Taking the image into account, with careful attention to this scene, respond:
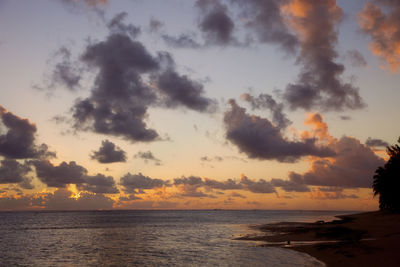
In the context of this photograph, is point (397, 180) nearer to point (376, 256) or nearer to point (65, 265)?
point (376, 256)

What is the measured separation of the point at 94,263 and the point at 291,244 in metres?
32.1

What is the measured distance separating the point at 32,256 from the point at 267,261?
124 ft

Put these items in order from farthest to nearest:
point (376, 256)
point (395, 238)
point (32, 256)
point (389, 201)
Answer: point (389, 201), point (32, 256), point (395, 238), point (376, 256)

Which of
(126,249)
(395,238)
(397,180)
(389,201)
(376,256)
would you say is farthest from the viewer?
(389,201)

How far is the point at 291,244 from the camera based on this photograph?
57.3m

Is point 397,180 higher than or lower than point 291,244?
higher

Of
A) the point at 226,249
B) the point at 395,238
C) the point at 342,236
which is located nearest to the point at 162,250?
the point at 226,249

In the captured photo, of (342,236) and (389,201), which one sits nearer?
(342,236)

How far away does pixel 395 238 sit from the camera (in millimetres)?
48844

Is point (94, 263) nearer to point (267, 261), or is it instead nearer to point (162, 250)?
point (162, 250)

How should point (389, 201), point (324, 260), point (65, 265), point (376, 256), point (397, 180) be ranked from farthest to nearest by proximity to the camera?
point (389, 201), point (397, 180), point (65, 265), point (324, 260), point (376, 256)

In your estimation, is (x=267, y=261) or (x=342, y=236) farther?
(x=342, y=236)

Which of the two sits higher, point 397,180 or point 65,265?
point 397,180

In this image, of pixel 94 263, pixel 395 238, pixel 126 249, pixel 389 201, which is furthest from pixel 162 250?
pixel 389 201
